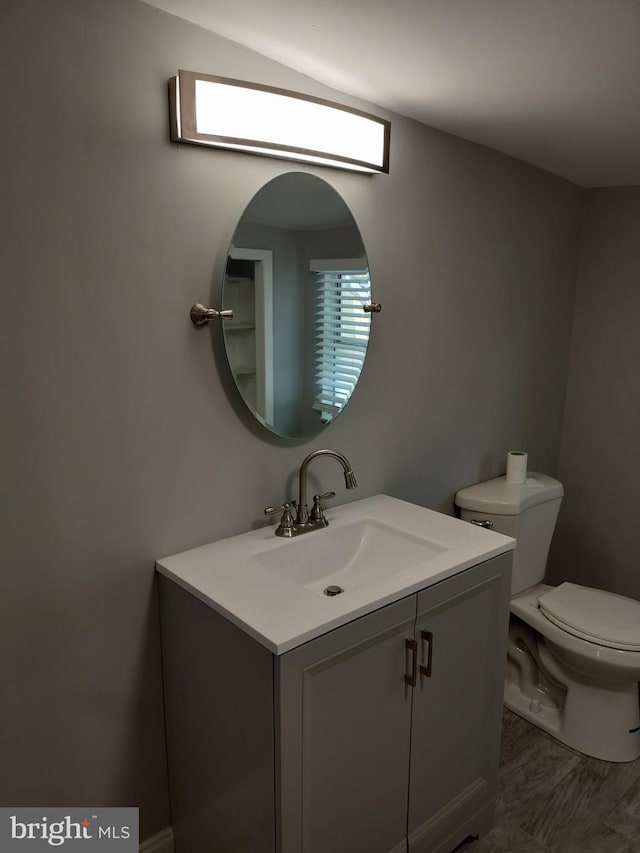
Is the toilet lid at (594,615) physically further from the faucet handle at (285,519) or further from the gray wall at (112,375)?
the faucet handle at (285,519)

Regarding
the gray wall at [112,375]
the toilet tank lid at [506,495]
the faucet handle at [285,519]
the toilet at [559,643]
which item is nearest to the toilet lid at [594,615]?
the toilet at [559,643]

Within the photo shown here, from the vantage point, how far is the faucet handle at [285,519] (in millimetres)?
1658

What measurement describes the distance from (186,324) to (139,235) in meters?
0.22

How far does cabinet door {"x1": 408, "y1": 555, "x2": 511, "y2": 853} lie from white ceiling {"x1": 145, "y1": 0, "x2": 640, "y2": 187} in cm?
120

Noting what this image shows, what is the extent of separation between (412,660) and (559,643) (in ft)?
3.00

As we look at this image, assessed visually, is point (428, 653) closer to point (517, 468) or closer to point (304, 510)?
point (304, 510)

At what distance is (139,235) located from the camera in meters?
1.36

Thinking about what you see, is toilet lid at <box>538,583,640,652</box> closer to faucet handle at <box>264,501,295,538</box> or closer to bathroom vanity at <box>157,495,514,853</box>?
bathroom vanity at <box>157,495,514,853</box>

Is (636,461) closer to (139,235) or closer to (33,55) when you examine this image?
(139,235)

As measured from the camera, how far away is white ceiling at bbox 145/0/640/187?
46.4 inches

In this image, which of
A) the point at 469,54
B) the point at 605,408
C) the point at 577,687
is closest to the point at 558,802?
the point at 577,687

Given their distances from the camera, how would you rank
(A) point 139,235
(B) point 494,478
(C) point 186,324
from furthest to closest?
(B) point 494,478
(C) point 186,324
(A) point 139,235

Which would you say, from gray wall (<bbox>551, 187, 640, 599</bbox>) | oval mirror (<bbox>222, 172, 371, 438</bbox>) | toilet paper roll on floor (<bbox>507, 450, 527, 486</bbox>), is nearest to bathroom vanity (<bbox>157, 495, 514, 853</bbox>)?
oval mirror (<bbox>222, 172, 371, 438</bbox>)

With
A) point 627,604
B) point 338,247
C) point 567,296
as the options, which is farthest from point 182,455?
point 567,296
